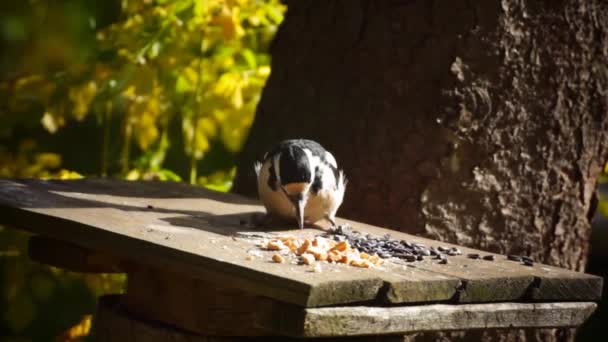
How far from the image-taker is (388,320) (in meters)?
2.29

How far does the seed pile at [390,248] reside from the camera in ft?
8.79

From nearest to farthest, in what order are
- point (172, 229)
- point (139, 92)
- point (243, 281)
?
1. point (243, 281)
2. point (172, 229)
3. point (139, 92)

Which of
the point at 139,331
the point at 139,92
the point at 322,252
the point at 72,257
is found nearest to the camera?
the point at 322,252

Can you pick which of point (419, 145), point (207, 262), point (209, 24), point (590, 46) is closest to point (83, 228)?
point (207, 262)

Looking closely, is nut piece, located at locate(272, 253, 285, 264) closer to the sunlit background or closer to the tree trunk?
the tree trunk

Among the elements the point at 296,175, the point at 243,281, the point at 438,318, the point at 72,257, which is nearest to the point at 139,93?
the point at 72,257

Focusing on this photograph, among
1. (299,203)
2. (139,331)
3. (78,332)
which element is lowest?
(78,332)

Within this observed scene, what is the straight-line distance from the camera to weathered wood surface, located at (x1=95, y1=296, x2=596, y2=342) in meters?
2.18

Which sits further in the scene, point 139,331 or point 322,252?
point 139,331

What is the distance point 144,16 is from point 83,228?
6.19ft

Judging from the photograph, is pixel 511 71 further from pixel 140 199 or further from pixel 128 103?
pixel 128 103

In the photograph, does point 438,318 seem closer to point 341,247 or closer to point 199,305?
point 341,247

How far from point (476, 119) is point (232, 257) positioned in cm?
145

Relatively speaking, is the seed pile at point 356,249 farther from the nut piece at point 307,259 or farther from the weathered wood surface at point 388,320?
the weathered wood surface at point 388,320
